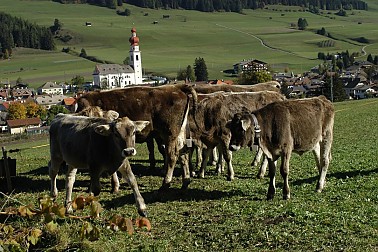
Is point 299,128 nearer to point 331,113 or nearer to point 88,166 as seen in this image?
point 331,113

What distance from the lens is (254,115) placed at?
39.1 ft

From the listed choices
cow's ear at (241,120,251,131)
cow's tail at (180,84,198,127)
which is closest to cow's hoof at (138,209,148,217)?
cow's ear at (241,120,251,131)

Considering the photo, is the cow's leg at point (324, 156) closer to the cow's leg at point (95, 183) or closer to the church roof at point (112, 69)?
the cow's leg at point (95, 183)

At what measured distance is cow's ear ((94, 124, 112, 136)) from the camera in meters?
10.5

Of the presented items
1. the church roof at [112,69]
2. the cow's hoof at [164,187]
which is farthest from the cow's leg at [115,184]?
the church roof at [112,69]

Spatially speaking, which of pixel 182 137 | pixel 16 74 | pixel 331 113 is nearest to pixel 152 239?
pixel 182 137

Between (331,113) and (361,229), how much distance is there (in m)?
4.60

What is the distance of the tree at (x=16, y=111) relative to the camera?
11037 centimetres

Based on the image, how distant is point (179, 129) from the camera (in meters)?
13.8

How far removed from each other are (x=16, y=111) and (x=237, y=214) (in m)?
108

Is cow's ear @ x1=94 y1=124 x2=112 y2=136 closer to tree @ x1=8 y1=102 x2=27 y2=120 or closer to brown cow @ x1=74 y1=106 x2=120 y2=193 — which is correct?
brown cow @ x1=74 y1=106 x2=120 y2=193

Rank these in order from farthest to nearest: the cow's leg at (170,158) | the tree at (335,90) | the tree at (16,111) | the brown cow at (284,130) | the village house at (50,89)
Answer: the village house at (50,89)
the tree at (16,111)
the tree at (335,90)
the cow's leg at (170,158)
the brown cow at (284,130)

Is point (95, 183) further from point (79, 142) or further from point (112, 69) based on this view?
point (112, 69)

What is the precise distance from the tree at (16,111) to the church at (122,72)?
37.7 m
